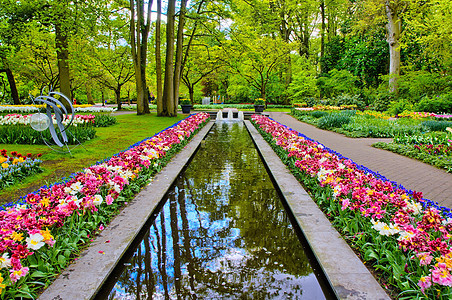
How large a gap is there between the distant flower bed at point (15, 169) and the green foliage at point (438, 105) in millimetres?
18669

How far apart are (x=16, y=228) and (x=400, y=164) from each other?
7500 millimetres

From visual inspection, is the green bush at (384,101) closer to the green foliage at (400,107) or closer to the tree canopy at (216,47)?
the tree canopy at (216,47)

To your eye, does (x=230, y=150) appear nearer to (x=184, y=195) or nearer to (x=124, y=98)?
(x=184, y=195)

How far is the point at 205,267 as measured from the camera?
9.69 ft

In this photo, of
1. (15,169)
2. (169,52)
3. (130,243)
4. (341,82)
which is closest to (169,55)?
(169,52)

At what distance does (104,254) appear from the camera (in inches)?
115

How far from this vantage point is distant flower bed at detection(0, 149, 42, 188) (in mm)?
4977

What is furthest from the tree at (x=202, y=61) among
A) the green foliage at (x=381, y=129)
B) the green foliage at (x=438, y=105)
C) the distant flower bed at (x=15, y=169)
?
the distant flower bed at (x=15, y=169)

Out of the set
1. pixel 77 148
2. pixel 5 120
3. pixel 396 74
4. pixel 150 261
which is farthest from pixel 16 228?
pixel 396 74

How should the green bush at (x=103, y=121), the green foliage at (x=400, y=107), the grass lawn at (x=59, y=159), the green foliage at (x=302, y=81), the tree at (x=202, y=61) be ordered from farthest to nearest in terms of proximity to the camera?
the green foliage at (x=302, y=81), the tree at (x=202, y=61), the green foliage at (x=400, y=107), the green bush at (x=103, y=121), the grass lawn at (x=59, y=159)

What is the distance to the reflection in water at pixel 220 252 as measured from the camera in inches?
103

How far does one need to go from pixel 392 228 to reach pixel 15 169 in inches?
232

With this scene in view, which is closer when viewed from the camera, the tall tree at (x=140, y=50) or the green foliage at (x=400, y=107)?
the green foliage at (x=400, y=107)

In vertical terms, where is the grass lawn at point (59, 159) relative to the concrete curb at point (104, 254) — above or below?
above
